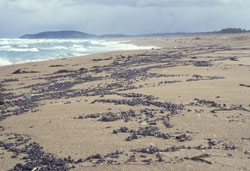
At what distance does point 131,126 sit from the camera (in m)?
6.16

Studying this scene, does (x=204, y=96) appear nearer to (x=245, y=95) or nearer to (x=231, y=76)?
(x=245, y=95)

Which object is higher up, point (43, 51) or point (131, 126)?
point (43, 51)

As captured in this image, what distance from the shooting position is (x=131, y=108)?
24.9 feet

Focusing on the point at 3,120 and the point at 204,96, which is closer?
the point at 3,120

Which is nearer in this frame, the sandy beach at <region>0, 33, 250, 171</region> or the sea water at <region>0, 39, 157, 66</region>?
the sandy beach at <region>0, 33, 250, 171</region>

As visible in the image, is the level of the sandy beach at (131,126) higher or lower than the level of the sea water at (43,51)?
lower

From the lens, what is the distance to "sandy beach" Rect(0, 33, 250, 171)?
14.9 feet

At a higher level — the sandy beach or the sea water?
the sea water

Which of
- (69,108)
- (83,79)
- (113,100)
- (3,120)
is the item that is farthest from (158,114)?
(83,79)

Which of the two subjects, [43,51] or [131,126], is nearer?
[131,126]

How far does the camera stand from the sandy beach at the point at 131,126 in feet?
14.9

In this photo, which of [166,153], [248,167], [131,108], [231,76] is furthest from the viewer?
[231,76]

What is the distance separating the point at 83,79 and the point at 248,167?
1006 centimetres

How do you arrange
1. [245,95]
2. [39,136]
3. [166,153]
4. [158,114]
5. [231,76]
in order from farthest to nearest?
[231,76], [245,95], [158,114], [39,136], [166,153]
